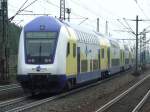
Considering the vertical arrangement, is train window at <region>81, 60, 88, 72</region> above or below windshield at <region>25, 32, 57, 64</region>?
below

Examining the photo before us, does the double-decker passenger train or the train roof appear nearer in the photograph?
A: the double-decker passenger train

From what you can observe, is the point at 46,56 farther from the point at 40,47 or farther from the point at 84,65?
the point at 84,65

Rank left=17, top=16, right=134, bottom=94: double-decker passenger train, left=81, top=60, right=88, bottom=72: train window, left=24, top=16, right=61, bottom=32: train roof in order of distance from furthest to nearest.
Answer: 1. left=81, top=60, right=88, bottom=72: train window
2. left=24, top=16, right=61, bottom=32: train roof
3. left=17, top=16, right=134, bottom=94: double-decker passenger train

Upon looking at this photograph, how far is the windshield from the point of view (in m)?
21.1

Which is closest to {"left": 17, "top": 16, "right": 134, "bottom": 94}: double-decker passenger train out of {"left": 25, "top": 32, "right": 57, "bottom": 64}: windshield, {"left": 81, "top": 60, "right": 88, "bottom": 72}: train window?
{"left": 25, "top": 32, "right": 57, "bottom": 64}: windshield

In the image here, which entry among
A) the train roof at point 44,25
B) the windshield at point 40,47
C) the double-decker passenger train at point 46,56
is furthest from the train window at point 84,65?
the windshield at point 40,47

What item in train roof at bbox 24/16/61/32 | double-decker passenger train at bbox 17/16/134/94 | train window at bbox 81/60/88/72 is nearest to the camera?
double-decker passenger train at bbox 17/16/134/94

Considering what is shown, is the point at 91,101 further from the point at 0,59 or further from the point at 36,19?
the point at 0,59

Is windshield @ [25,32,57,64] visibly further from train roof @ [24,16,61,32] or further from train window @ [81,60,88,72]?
train window @ [81,60,88,72]

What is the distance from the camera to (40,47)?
21.2 meters

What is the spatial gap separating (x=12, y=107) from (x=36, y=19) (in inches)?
258

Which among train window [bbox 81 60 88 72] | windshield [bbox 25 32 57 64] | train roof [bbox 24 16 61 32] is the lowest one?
train window [bbox 81 60 88 72]

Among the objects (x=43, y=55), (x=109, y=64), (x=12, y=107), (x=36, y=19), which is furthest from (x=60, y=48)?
(x=109, y=64)

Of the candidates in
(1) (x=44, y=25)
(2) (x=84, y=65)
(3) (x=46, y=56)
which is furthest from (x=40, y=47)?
(2) (x=84, y=65)
